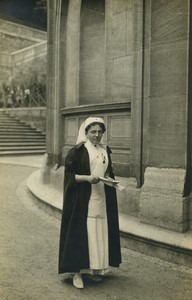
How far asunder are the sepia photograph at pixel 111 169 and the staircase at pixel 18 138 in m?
9.15

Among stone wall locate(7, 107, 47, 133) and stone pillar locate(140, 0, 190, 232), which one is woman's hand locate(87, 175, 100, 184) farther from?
stone wall locate(7, 107, 47, 133)

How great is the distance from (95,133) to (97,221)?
891mm

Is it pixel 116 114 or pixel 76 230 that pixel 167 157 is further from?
pixel 76 230

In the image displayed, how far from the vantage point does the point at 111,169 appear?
12.9 ft

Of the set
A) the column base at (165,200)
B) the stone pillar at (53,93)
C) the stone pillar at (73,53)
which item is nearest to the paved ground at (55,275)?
the column base at (165,200)

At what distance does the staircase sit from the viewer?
18156 mm

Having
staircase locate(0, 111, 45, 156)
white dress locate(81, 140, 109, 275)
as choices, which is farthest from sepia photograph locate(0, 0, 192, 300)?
staircase locate(0, 111, 45, 156)

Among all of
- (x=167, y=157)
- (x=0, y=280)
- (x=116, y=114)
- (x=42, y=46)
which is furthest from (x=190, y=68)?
(x=42, y=46)

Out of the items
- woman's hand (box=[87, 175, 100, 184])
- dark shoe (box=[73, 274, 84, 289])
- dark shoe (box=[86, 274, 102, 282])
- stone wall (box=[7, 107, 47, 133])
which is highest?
stone wall (box=[7, 107, 47, 133])

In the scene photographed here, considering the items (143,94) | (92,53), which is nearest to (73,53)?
(92,53)

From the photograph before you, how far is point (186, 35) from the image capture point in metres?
4.82

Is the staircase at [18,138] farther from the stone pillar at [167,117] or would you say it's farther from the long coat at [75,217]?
the long coat at [75,217]

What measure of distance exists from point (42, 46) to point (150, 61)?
27.8 m

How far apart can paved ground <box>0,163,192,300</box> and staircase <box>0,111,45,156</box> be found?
12.0 m
